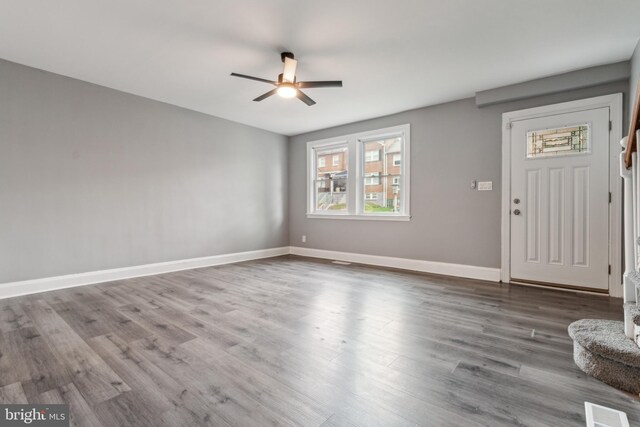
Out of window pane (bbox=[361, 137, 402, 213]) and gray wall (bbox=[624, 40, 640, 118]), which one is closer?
gray wall (bbox=[624, 40, 640, 118])

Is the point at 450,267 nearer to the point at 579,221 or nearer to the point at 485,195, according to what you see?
the point at 485,195

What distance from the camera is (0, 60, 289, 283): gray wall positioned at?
331 centimetres

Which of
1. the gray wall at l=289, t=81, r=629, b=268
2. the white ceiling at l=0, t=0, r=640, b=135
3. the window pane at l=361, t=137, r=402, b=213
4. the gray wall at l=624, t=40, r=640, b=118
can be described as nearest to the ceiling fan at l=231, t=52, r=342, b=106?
the white ceiling at l=0, t=0, r=640, b=135

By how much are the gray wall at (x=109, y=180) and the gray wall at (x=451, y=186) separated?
2.62m

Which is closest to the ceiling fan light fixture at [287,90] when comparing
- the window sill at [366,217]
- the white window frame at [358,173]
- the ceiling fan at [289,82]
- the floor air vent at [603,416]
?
the ceiling fan at [289,82]

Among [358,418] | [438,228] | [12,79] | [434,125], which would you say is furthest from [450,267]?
[12,79]

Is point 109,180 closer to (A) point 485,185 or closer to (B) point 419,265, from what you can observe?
(B) point 419,265

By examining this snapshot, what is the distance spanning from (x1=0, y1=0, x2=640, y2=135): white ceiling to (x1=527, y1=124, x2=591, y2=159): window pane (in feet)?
2.30

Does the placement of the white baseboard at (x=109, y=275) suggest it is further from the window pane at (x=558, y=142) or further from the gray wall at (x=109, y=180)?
the window pane at (x=558, y=142)

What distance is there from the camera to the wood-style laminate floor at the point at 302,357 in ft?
4.61

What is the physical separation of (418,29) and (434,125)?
2114 millimetres

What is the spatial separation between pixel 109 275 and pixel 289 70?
358 centimetres

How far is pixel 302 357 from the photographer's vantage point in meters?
1.91

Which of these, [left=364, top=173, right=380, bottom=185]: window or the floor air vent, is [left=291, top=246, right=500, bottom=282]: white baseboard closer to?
[left=364, top=173, right=380, bottom=185]: window
